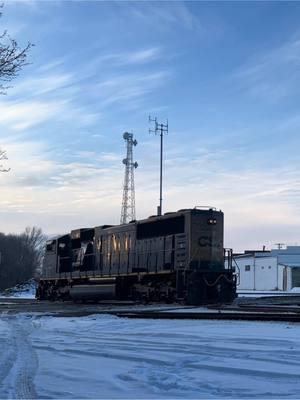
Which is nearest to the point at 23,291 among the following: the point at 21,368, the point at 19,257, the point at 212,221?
the point at 212,221

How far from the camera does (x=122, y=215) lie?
54625mm

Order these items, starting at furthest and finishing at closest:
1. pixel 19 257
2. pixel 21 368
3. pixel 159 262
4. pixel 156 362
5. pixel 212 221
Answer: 1. pixel 19 257
2. pixel 159 262
3. pixel 212 221
4. pixel 156 362
5. pixel 21 368

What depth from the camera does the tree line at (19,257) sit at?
100450 mm

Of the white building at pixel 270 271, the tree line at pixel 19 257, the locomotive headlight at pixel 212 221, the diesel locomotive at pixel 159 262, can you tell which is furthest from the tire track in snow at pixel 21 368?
the tree line at pixel 19 257

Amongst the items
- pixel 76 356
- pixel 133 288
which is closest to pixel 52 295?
pixel 133 288

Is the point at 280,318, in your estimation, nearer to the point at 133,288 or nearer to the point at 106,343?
the point at 106,343

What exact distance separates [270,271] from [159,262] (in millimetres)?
41038

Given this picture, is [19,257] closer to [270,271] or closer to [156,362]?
[270,271]

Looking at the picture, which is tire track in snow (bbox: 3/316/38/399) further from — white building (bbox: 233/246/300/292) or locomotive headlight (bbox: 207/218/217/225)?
white building (bbox: 233/246/300/292)

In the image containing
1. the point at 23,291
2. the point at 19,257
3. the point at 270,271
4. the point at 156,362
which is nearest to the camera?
the point at 156,362

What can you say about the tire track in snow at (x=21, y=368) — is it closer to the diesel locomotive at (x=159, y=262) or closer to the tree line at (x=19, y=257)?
the diesel locomotive at (x=159, y=262)

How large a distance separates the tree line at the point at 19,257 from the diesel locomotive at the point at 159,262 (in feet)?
211

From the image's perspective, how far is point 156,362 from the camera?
8922mm

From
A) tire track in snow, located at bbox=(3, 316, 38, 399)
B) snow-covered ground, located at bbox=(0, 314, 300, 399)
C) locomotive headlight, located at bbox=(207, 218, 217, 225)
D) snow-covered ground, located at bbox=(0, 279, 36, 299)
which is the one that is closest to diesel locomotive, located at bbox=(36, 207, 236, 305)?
locomotive headlight, located at bbox=(207, 218, 217, 225)
